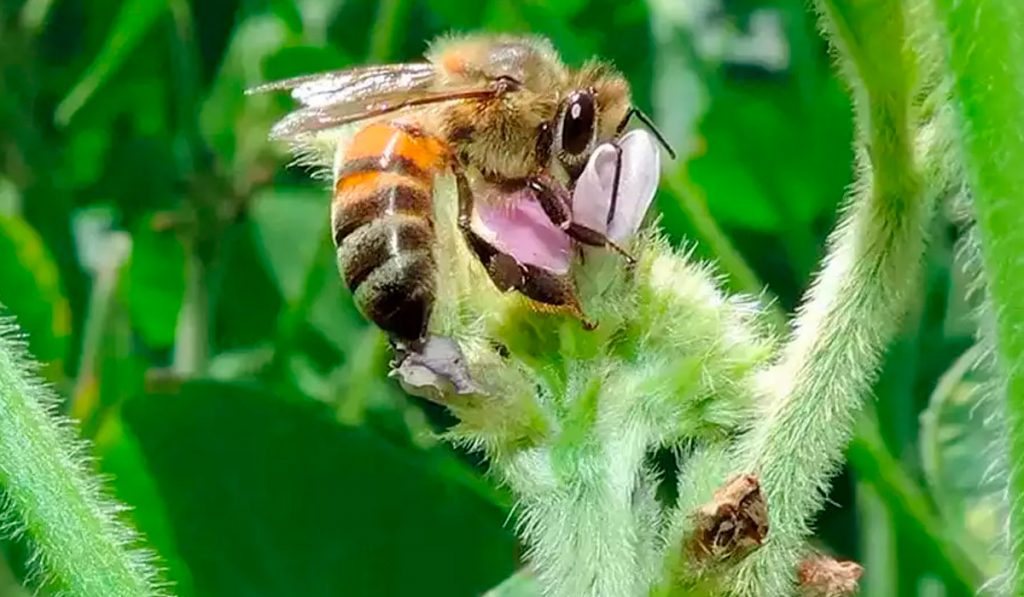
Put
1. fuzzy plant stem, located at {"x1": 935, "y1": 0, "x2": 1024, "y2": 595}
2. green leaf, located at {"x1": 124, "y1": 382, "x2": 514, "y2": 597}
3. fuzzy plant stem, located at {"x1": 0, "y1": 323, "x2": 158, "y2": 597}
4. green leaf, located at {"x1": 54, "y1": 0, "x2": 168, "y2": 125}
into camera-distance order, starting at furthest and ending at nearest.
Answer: green leaf, located at {"x1": 54, "y1": 0, "x2": 168, "y2": 125} < green leaf, located at {"x1": 124, "y1": 382, "x2": 514, "y2": 597} < fuzzy plant stem, located at {"x1": 0, "y1": 323, "x2": 158, "y2": 597} < fuzzy plant stem, located at {"x1": 935, "y1": 0, "x2": 1024, "y2": 595}

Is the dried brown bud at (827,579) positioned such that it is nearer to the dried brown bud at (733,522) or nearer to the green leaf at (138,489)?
the dried brown bud at (733,522)

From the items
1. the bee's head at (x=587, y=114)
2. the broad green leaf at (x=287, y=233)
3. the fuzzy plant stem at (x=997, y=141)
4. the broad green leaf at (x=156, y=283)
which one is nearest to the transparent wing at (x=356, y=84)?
the bee's head at (x=587, y=114)

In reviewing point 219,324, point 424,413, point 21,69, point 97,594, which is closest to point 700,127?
point 424,413

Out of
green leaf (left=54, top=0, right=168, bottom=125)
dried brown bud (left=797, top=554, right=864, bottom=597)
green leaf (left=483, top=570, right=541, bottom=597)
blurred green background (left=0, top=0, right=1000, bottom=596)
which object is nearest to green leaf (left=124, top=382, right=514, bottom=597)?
blurred green background (left=0, top=0, right=1000, bottom=596)

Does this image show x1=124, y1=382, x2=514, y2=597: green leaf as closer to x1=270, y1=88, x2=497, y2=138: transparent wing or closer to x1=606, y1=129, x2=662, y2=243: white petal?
x1=270, y1=88, x2=497, y2=138: transparent wing

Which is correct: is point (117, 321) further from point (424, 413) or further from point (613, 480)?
point (613, 480)
